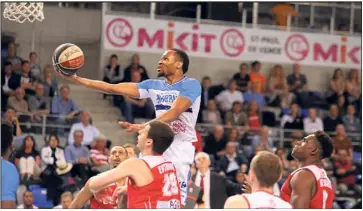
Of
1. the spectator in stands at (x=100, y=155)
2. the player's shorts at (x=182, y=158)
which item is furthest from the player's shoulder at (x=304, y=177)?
the spectator in stands at (x=100, y=155)

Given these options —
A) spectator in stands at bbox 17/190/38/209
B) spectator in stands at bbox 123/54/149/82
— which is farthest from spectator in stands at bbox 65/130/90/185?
spectator in stands at bbox 123/54/149/82

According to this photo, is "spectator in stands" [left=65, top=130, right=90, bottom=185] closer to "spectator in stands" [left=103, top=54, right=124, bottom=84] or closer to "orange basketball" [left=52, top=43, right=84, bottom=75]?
"spectator in stands" [left=103, top=54, right=124, bottom=84]

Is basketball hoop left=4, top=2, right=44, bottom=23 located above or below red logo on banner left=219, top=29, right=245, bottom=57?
above

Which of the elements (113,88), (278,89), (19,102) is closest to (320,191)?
(113,88)

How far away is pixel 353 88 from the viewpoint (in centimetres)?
2392

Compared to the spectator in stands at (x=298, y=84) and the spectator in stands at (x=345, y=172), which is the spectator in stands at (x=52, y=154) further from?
the spectator in stands at (x=298, y=84)

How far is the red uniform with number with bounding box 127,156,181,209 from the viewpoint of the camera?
359 inches

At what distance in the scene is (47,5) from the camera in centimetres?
2197

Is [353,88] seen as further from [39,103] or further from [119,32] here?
[39,103]

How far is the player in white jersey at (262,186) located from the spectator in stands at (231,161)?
10808mm

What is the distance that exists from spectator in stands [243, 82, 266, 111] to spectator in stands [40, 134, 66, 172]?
217 inches

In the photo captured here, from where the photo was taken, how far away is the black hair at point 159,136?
9141mm

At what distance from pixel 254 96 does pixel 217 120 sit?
1390mm

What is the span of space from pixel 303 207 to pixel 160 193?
137 centimetres
